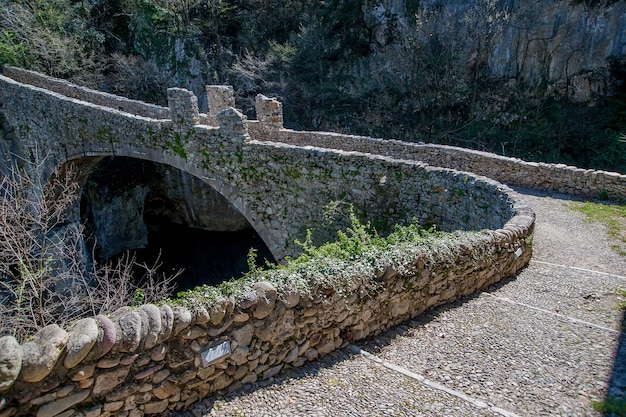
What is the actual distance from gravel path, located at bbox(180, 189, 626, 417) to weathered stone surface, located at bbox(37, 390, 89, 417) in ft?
3.02

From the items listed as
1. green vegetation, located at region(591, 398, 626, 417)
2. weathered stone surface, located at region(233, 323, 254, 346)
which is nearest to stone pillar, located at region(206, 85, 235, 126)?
weathered stone surface, located at region(233, 323, 254, 346)

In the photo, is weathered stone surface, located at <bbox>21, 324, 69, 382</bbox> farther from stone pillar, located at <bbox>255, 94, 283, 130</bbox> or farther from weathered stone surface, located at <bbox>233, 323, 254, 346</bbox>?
stone pillar, located at <bbox>255, 94, 283, 130</bbox>

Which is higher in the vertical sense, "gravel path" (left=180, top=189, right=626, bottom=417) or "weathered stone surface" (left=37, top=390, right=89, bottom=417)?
"weathered stone surface" (left=37, top=390, right=89, bottom=417)

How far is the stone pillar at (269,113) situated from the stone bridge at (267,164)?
0.03 meters

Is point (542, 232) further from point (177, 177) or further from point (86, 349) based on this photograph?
point (177, 177)

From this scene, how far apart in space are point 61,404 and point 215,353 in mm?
1159

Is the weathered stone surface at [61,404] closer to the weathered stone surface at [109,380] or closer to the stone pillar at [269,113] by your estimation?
the weathered stone surface at [109,380]

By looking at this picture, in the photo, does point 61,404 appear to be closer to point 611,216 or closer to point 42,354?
point 42,354

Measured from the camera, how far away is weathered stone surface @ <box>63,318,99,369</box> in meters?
2.96

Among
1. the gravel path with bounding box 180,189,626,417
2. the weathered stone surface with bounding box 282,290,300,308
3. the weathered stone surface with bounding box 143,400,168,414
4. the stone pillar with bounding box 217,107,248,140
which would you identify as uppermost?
the stone pillar with bounding box 217,107,248,140

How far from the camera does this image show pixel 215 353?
371 cm

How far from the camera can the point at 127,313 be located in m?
3.46

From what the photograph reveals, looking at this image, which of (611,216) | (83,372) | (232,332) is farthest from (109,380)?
(611,216)

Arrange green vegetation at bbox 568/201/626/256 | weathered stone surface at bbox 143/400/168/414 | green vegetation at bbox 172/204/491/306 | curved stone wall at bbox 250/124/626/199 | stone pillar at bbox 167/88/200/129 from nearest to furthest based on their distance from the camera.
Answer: weathered stone surface at bbox 143/400/168/414
green vegetation at bbox 172/204/491/306
green vegetation at bbox 568/201/626/256
stone pillar at bbox 167/88/200/129
curved stone wall at bbox 250/124/626/199
